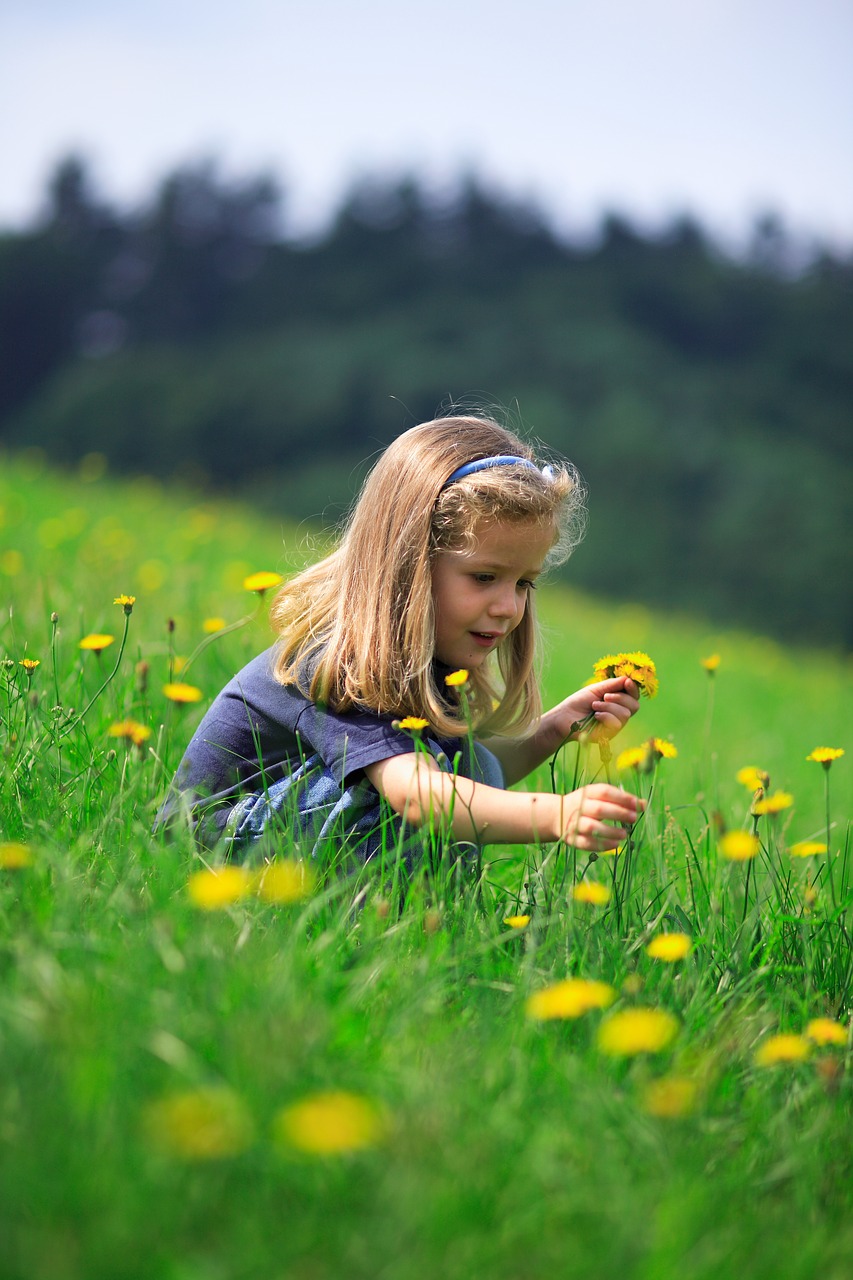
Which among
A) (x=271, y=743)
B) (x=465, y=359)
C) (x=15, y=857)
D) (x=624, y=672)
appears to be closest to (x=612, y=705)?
(x=624, y=672)

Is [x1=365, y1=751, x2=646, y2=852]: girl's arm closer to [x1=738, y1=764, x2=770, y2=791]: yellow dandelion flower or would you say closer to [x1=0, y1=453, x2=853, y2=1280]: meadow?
[x1=0, y1=453, x2=853, y2=1280]: meadow

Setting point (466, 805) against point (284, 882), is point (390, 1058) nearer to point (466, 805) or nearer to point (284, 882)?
point (284, 882)

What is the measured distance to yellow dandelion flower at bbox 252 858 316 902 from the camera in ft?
→ 3.76

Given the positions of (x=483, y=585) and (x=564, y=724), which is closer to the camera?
(x=483, y=585)

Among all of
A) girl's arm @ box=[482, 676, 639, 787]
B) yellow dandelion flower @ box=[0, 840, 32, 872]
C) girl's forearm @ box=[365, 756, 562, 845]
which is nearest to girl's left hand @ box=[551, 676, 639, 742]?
girl's arm @ box=[482, 676, 639, 787]

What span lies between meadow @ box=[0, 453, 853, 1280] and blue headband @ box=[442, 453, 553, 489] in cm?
57

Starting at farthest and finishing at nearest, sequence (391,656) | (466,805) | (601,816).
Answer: (391,656)
(466,805)
(601,816)

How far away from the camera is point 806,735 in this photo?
5.39 meters

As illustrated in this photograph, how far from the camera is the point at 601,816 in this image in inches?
56.2

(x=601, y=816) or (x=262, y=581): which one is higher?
(x=262, y=581)

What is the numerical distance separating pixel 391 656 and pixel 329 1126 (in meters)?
1.13

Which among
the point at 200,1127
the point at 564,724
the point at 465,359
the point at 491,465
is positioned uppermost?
the point at 491,465

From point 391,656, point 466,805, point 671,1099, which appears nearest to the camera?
point 671,1099

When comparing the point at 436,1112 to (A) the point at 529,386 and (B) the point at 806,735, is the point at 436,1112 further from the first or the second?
(A) the point at 529,386
